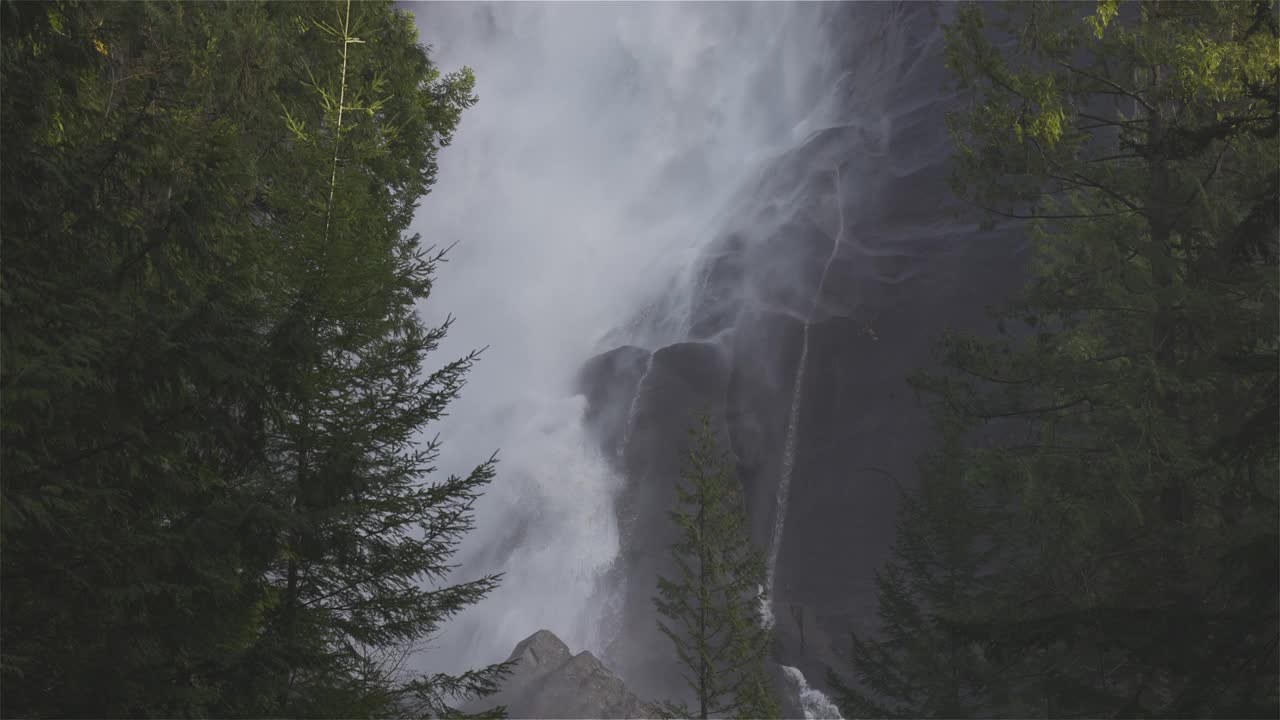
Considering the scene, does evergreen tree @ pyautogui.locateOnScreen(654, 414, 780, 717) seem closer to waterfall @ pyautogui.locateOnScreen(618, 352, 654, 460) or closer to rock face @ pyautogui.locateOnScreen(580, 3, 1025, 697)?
rock face @ pyautogui.locateOnScreen(580, 3, 1025, 697)

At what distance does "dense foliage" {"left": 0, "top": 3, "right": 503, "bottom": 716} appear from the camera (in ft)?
15.6

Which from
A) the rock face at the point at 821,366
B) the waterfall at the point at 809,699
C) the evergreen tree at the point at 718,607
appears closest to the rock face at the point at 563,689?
the rock face at the point at 821,366

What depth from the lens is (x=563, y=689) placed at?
2756 centimetres

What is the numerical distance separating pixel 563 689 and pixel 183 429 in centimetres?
2485

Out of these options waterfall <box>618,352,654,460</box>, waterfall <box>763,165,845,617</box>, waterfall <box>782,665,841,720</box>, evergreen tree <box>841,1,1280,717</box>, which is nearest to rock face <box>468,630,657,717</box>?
waterfall <box>782,665,841,720</box>

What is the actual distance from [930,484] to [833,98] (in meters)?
37.6

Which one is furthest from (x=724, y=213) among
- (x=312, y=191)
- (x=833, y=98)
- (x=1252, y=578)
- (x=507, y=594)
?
(x=1252, y=578)

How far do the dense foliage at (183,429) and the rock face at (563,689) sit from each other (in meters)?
20.5

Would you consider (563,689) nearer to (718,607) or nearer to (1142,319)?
(718,607)

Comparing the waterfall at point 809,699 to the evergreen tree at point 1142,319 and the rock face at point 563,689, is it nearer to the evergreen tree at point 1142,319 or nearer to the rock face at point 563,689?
the rock face at point 563,689

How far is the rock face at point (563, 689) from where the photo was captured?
2712 cm

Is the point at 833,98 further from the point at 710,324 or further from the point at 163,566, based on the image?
the point at 163,566

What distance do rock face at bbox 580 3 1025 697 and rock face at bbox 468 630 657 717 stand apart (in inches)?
203

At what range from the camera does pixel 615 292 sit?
2387 inches
